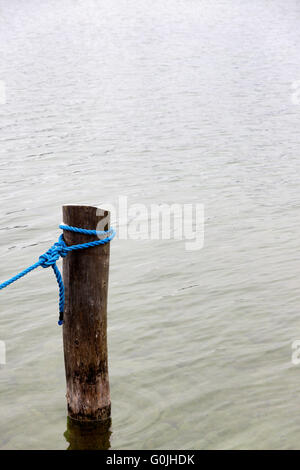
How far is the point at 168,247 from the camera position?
9.59 metres

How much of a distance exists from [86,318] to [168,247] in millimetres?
4763

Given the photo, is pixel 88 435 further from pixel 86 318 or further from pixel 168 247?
pixel 168 247

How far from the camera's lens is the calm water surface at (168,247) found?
5633mm

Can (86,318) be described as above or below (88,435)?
above

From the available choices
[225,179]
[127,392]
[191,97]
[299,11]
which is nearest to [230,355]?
[127,392]

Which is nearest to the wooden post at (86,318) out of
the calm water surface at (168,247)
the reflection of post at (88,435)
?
the reflection of post at (88,435)

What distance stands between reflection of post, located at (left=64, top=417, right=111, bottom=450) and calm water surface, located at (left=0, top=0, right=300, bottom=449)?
9 cm

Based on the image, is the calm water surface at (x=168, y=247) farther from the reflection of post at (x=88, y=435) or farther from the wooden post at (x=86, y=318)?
the wooden post at (x=86, y=318)

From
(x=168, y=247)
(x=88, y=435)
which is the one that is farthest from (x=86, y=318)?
(x=168, y=247)

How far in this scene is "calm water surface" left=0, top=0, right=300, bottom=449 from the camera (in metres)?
5.63

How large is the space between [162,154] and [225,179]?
273 cm

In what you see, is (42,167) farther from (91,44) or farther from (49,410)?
(91,44)

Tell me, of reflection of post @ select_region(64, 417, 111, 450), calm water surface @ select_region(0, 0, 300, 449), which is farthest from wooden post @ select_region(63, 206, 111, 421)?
calm water surface @ select_region(0, 0, 300, 449)

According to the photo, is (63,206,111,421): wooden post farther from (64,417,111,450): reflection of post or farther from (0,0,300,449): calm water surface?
(0,0,300,449): calm water surface
